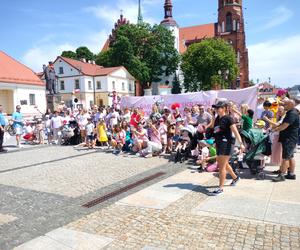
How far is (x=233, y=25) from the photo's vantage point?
72188 millimetres

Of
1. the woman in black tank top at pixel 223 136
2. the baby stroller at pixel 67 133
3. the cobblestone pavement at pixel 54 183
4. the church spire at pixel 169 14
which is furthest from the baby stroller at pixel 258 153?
the church spire at pixel 169 14

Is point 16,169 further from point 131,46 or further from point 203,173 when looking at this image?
point 131,46

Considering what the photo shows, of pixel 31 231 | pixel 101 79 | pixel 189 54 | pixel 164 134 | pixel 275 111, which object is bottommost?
pixel 31 231

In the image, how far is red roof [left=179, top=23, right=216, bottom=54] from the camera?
3324 inches

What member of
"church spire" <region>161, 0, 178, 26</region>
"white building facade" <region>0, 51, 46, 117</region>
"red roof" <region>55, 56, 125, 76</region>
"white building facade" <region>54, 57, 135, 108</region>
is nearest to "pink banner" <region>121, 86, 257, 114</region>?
"white building facade" <region>0, 51, 46, 117</region>

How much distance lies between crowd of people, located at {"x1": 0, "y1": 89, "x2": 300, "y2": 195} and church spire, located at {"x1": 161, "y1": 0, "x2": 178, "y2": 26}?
63957 mm

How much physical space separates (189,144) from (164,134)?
1.41m

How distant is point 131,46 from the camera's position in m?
57.1

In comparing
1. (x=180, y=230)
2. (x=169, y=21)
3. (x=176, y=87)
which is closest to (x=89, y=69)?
(x=176, y=87)

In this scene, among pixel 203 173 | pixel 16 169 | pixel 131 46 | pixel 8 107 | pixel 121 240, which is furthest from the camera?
pixel 131 46

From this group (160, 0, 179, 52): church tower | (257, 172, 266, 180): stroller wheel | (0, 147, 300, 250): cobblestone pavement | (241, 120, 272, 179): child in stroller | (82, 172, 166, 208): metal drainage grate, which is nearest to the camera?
(0, 147, 300, 250): cobblestone pavement

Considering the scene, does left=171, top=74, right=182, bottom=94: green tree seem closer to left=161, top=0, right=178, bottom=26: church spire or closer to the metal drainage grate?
left=161, top=0, right=178, bottom=26: church spire

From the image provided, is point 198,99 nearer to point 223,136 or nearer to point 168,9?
point 223,136

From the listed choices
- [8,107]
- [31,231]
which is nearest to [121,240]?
[31,231]
